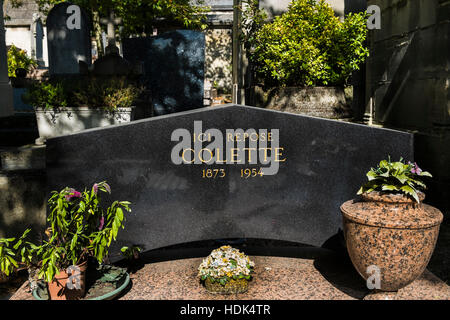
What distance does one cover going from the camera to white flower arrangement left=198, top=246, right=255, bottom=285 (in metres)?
3.94

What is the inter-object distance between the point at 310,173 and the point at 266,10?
6432 mm

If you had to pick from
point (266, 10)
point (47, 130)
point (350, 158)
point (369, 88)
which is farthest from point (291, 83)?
point (47, 130)

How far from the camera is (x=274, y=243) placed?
5504 mm

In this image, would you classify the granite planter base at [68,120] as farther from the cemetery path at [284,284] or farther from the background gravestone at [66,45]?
the background gravestone at [66,45]

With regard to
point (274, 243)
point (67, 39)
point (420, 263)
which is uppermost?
point (67, 39)

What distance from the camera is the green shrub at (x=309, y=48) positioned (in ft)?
24.4

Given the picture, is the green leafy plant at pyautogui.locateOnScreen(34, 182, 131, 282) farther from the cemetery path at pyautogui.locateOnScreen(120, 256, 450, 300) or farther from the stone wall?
the stone wall


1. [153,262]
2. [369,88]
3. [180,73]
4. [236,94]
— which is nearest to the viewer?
[153,262]

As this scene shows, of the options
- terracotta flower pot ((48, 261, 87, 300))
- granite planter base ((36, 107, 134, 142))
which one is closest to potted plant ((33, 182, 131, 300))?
terracotta flower pot ((48, 261, 87, 300))

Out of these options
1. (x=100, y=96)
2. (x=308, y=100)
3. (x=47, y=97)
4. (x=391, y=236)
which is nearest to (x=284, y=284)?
(x=391, y=236)

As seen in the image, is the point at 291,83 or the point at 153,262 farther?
the point at 291,83

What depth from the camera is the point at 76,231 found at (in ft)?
11.8

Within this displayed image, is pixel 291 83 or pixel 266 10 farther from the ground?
pixel 266 10
